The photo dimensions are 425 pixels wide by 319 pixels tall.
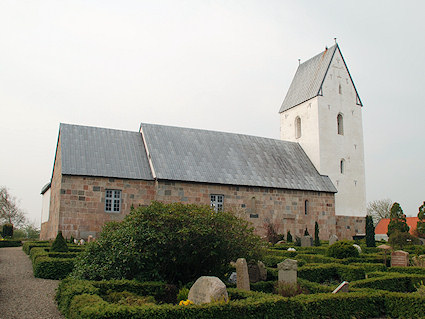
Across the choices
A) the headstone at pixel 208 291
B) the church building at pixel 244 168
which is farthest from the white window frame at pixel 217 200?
the headstone at pixel 208 291

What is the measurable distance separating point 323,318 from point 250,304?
146 centimetres

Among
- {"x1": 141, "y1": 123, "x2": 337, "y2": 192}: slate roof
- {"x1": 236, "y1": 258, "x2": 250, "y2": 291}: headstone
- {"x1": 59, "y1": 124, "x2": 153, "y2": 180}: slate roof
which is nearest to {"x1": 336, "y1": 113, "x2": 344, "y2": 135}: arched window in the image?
{"x1": 141, "y1": 123, "x2": 337, "y2": 192}: slate roof

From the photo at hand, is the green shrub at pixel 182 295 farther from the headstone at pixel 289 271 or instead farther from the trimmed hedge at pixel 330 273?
the trimmed hedge at pixel 330 273

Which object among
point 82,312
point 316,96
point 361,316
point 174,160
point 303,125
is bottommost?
point 361,316

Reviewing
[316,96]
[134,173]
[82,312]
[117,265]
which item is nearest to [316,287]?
[117,265]

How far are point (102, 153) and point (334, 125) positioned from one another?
1421 centimetres

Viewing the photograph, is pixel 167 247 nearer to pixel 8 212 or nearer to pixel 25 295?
pixel 25 295

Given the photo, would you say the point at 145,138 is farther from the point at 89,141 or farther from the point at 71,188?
the point at 71,188

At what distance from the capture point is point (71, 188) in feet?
54.7

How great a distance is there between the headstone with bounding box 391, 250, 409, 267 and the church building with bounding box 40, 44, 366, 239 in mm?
8077

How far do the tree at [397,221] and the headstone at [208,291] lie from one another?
16.8 m

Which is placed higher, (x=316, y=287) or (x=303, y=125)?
(x=303, y=125)

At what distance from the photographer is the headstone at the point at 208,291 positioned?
20.2ft

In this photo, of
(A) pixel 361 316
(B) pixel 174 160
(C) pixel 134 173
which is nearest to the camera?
(A) pixel 361 316
